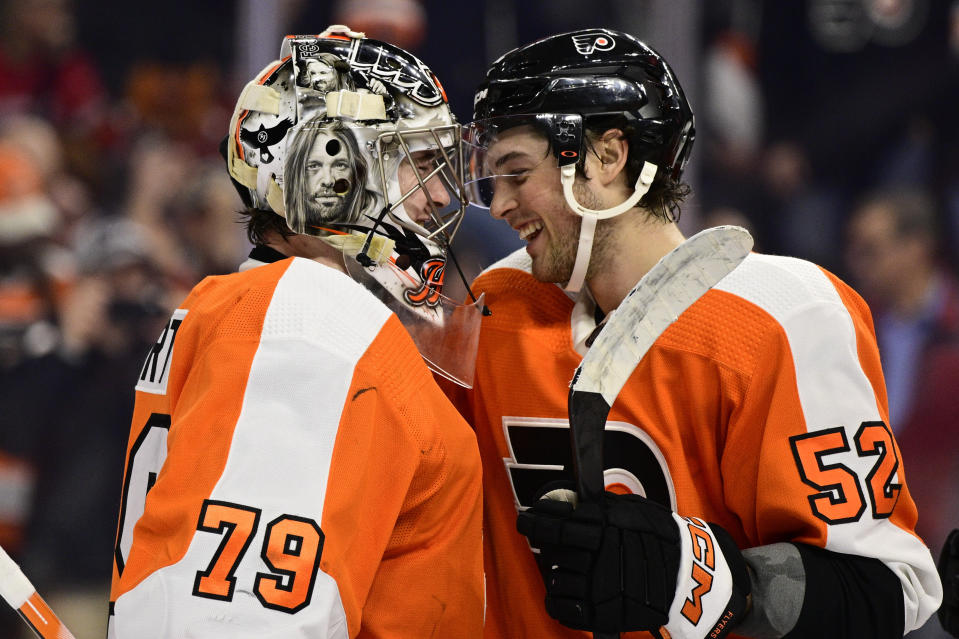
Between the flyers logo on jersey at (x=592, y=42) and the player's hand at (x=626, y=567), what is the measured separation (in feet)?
2.87

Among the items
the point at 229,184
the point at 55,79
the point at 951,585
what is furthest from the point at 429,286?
the point at 55,79

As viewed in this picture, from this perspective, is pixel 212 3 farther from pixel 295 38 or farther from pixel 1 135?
pixel 295 38

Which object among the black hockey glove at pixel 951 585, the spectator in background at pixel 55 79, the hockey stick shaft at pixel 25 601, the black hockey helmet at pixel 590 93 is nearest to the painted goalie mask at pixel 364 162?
the black hockey helmet at pixel 590 93

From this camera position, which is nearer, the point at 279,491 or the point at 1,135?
the point at 279,491

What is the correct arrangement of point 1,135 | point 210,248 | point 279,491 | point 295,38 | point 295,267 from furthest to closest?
1. point 210,248
2. point 1,135
3. point 295,38
4. point 295,267
5. point 279,491

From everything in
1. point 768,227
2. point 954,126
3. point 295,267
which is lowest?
point 768,227

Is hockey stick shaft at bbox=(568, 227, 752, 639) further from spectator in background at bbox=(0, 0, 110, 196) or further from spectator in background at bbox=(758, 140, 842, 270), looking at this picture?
spectator in background at bbox=(758, 140, 842, 270)

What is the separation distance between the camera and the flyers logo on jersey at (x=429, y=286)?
5.80 ft

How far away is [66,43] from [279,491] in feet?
10.6

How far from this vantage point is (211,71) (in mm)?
4086

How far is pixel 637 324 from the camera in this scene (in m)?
1.37

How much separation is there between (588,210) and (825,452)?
2.09 feet

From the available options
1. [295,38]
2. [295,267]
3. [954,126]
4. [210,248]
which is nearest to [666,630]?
[295,267]

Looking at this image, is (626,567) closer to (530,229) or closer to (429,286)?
(429,286)
